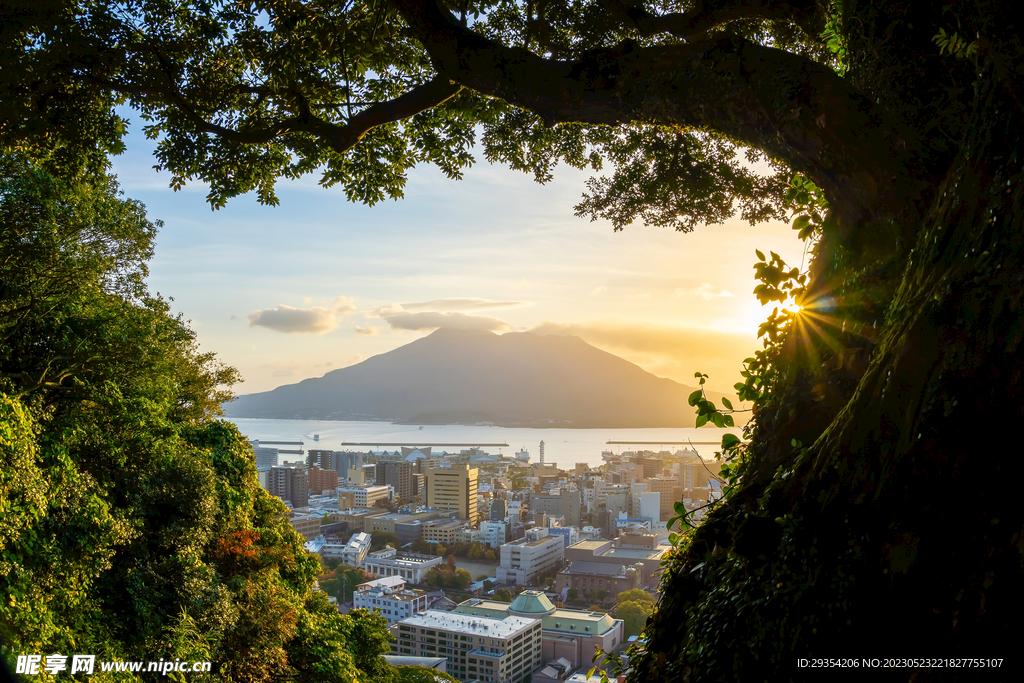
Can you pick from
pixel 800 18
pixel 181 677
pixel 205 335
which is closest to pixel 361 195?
pixel 800 18

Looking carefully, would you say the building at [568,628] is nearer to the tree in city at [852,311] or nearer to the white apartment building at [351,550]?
the white apartment building at [351,550]

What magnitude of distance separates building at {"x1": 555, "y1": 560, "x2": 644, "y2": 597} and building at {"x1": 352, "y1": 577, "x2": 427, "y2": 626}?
316cm

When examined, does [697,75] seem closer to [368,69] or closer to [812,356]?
[812,356]

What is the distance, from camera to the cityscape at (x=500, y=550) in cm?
1006

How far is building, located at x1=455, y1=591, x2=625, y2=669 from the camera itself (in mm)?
9445

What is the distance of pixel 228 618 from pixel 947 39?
1014 centimetres

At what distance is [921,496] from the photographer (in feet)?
4.91

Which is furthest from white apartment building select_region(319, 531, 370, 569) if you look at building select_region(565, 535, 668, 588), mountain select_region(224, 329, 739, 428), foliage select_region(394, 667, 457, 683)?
building select_region(565, 535, 668, 588)

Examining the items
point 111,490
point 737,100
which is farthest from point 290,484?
point 737,100

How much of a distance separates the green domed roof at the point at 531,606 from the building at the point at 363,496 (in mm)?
11130

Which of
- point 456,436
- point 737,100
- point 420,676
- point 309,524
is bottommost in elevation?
point 420,676

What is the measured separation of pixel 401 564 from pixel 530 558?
12.3ft

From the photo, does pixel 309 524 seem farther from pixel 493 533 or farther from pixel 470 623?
pixel 470 623

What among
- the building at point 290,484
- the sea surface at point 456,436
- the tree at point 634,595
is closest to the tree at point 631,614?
the tree at point 634,595
